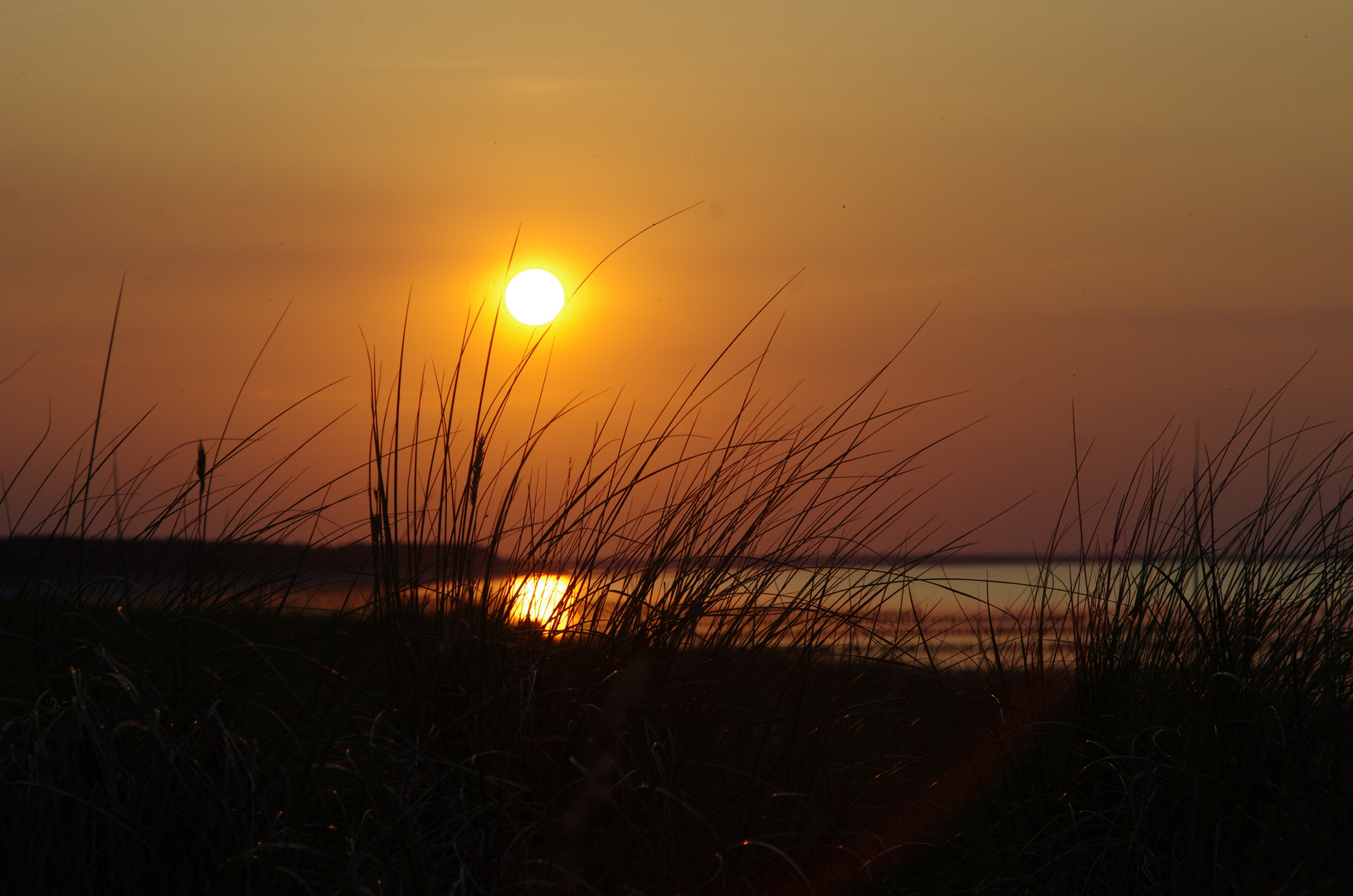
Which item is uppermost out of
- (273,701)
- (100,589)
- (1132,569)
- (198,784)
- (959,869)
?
(1132,569)

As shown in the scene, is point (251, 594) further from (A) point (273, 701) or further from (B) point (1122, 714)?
(B) point (1122, 714)

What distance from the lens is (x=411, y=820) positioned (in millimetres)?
1579

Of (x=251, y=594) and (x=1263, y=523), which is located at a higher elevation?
(x=1263, y=523)

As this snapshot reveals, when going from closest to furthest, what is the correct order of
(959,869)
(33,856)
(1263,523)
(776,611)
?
(33,856) → (959,869) → (776,611) → (1263,523)

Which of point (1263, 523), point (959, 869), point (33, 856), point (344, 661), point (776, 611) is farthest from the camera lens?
point (1263, 523)

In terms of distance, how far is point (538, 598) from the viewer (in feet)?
7.41

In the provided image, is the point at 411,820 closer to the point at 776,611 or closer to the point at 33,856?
the point at 33,856

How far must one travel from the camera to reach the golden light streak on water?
7.09 feet

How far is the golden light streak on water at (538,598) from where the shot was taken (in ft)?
7.09

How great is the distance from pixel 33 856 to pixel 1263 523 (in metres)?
2.79

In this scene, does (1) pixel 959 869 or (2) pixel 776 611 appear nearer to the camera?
(1) pixel 959 869

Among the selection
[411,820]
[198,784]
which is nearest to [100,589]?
[198,784]

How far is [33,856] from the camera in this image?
150 cm

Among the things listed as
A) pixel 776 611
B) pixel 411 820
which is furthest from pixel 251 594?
pixel 776 611
